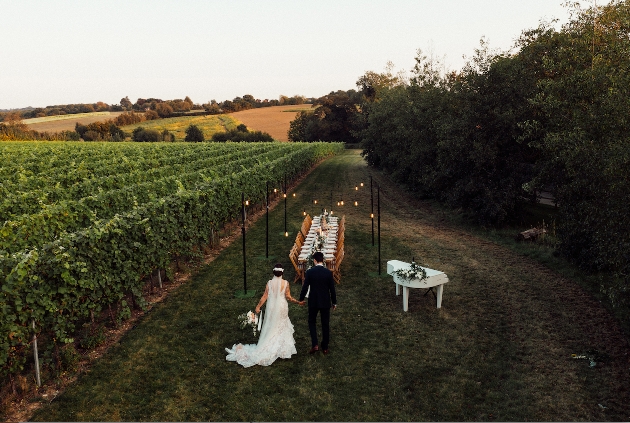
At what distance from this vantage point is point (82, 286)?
8.36 meters

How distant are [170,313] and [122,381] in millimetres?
3155

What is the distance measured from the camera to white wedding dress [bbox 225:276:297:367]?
8719 millimetres

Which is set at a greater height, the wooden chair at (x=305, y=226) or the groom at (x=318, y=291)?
the groom at (x=318, y=291)

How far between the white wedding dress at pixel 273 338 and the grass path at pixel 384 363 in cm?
21

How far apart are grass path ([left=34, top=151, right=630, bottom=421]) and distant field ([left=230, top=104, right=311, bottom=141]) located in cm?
10083

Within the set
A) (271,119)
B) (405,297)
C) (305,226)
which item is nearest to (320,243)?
(305,226)

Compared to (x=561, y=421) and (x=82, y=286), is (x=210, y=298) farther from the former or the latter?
(x=561, y=421)

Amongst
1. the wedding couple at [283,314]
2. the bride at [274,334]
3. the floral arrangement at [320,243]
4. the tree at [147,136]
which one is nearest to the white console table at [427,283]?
the wedding couple at [283,314]

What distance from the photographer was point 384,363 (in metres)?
8.66

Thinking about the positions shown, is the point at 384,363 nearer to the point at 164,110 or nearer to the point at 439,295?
the point at 439,295

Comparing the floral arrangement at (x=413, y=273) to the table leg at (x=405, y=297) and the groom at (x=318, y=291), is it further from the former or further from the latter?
the groom at (x=318, y=291)

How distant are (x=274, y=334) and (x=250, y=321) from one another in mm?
624

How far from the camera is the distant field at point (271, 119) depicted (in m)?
115

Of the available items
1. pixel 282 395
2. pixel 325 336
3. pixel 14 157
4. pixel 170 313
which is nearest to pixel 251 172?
pixel 170 313
